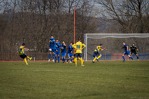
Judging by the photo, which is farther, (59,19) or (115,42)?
(59,19)

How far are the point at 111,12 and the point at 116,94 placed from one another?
52740 mm

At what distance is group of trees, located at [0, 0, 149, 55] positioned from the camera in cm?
5238

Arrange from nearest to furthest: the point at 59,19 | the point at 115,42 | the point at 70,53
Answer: the point at 70,53
the point at 115,42
the point at 59,19

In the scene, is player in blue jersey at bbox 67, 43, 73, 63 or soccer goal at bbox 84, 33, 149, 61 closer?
player in blue jersey at bbox 67, 43, 73, 63

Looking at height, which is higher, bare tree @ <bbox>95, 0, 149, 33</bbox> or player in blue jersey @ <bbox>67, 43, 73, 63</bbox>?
bare tree @ <bbox>95, 0, 149, 33</bbox>

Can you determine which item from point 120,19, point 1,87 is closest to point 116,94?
point 1,87

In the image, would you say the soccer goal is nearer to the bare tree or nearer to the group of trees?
the group of trees

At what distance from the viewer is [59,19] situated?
55.3 meters

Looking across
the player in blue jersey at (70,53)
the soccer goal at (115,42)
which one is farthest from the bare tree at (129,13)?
the player in blue jersey at (70,53)

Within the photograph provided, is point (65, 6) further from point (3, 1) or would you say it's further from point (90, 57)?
point (90, 57)

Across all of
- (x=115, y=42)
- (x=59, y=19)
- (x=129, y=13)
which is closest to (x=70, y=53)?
(x=115, y=42)

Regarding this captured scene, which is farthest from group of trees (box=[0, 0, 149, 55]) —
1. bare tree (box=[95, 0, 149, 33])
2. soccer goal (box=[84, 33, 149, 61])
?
soccer goal (box=[84, 33, 149, 61])

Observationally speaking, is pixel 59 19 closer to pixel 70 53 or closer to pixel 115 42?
pixel 115 42

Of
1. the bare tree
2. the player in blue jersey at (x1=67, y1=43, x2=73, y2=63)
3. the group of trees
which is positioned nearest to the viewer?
the player in blue jersey at (x1=67, y1=43, x2=73, y2=63)
